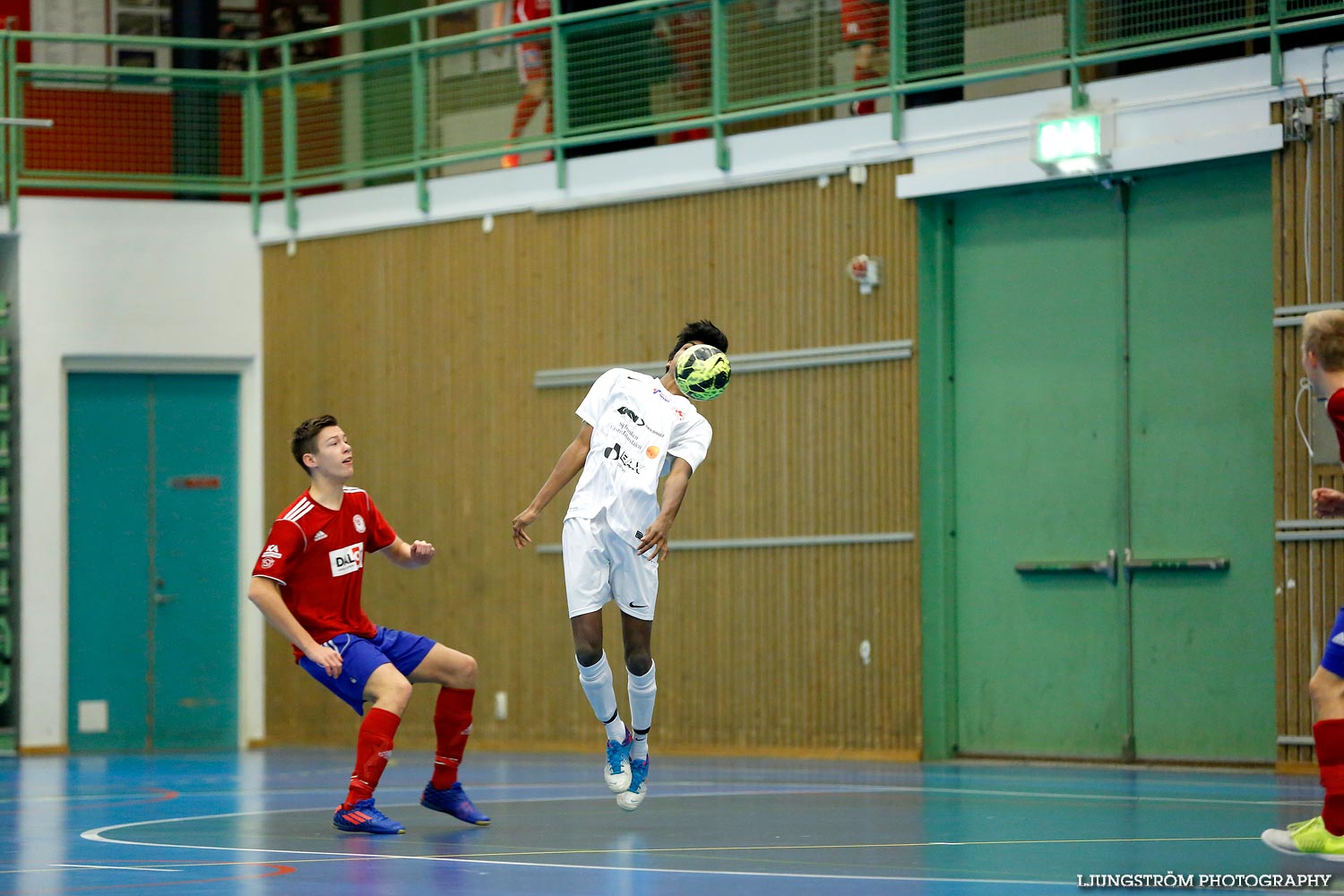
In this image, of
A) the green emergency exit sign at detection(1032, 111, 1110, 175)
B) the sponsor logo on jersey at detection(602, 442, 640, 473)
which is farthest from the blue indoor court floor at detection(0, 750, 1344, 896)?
the green emergency exit sign at detection(1032, 111, 1110, 175)

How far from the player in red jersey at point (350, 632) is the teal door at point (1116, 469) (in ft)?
18.8

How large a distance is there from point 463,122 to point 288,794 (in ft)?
23.2

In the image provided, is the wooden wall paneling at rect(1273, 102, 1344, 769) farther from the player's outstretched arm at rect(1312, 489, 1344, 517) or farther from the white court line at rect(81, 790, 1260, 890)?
the player's outstretched arm at rect(1312, 489, 1344, 517)

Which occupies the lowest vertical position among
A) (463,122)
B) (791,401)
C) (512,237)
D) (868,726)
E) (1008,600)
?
(868,726)

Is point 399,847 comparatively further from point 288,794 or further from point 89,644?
point 89,644

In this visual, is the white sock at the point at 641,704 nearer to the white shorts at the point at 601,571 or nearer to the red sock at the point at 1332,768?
the white shorts at the point at 601,571

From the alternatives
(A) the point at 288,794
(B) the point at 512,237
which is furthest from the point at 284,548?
(B) the point at 512,237

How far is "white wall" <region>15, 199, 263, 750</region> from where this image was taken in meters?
16.0

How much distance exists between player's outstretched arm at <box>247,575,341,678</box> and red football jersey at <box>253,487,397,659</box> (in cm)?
6

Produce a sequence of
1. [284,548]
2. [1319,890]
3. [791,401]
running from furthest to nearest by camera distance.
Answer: [791,401], [284,548], [1319,890]

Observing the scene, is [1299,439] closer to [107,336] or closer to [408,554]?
[408,554]

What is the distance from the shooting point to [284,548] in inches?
316

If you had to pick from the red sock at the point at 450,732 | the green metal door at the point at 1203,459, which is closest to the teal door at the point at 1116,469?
the green metal door at the point at 1203,459

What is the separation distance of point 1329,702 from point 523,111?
34.1ft
